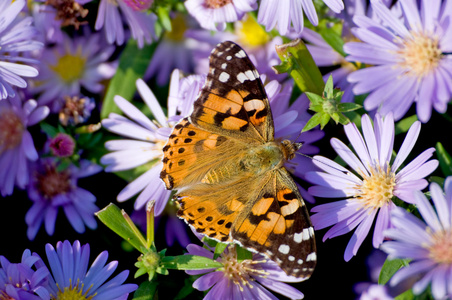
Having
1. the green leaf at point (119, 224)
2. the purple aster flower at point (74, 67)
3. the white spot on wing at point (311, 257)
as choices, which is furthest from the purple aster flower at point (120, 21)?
the white spot on wing at point (311, 257)

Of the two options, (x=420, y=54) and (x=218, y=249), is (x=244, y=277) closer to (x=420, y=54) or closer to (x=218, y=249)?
(x=218, y=249)

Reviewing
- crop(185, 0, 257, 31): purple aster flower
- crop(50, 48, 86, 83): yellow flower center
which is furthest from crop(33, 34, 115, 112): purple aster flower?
crop(185, 0, 257, 31): purple aster flower

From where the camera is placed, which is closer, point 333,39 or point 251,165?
point 251,165

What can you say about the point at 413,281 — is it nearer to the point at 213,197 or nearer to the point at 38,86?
the point at 213,197

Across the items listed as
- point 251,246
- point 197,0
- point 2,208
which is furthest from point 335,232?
point 2,208

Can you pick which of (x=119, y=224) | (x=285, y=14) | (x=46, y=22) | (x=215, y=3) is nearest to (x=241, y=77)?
(x=285, y=14)

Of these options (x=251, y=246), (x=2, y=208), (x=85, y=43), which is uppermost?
(x=85, y=43)
